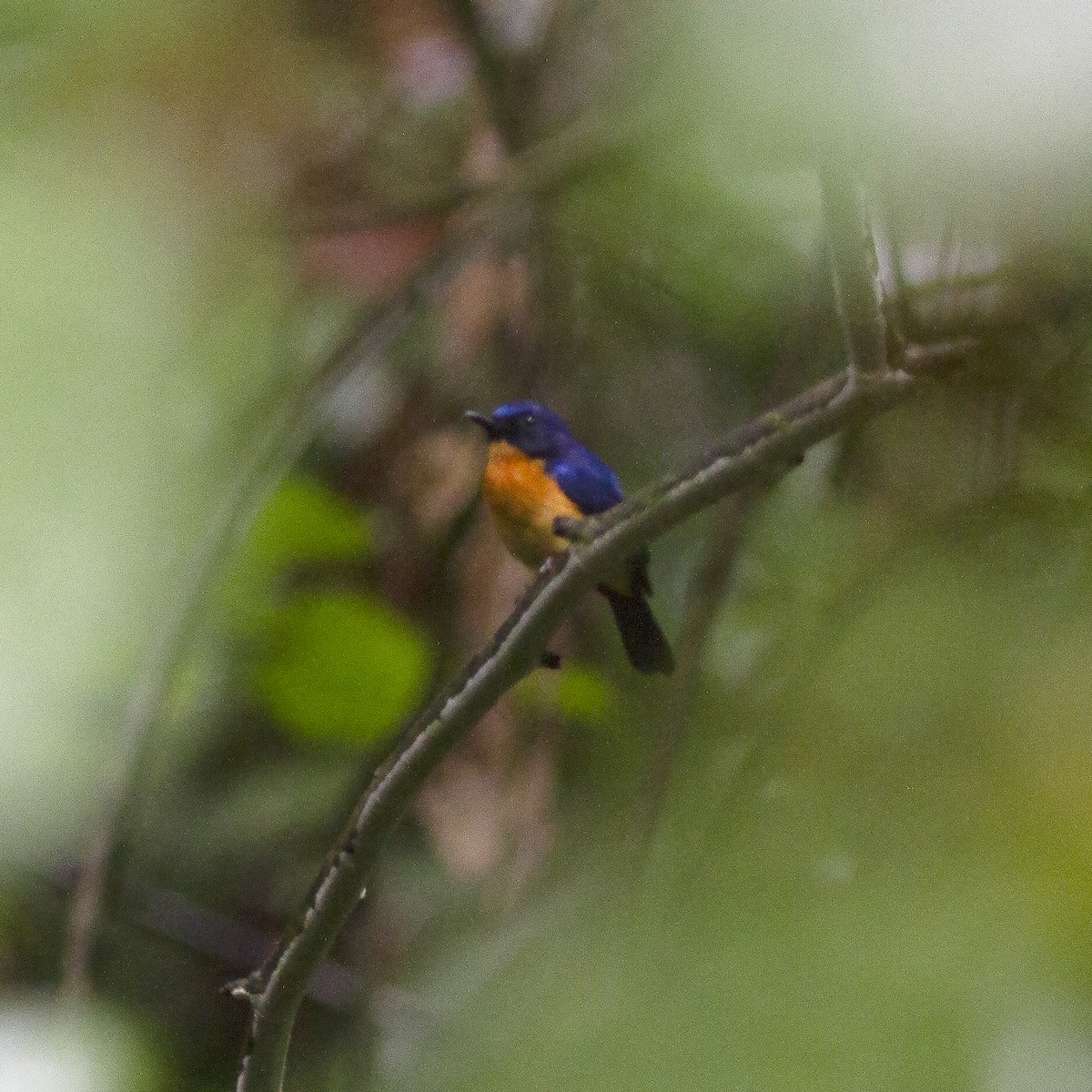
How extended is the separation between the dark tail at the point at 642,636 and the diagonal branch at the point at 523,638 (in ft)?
0.12

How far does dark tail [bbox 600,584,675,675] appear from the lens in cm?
61

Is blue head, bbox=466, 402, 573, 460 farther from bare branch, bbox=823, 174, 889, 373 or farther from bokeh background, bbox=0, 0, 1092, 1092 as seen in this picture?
bare branch, bbox=823, 174, 889, 373

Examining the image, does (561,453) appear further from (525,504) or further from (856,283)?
(856,283)

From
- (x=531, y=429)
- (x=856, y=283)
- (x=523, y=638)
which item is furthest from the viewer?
(x=531, y=429)

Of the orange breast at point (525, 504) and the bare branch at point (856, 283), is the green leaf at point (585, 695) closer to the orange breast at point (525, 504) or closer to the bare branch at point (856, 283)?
the orange breast at point (525, 504)

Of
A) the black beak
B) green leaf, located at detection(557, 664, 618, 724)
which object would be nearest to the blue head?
the black beak

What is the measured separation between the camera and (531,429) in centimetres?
69

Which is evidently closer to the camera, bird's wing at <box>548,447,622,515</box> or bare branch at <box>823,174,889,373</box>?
bare branch at <box>823,174,889,373</box>

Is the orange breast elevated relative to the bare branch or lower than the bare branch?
lower

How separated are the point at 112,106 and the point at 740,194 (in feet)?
0.99

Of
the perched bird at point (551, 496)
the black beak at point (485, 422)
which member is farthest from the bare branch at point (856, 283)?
the black beak at point (485, 422)

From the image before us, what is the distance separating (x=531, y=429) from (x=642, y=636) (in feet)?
0.45

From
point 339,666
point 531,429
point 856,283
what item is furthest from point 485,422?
point 856,283

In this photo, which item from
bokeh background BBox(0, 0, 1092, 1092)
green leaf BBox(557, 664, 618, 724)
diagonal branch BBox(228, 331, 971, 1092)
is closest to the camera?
bokeh background BBox(0, 0, 1092, 1092)
